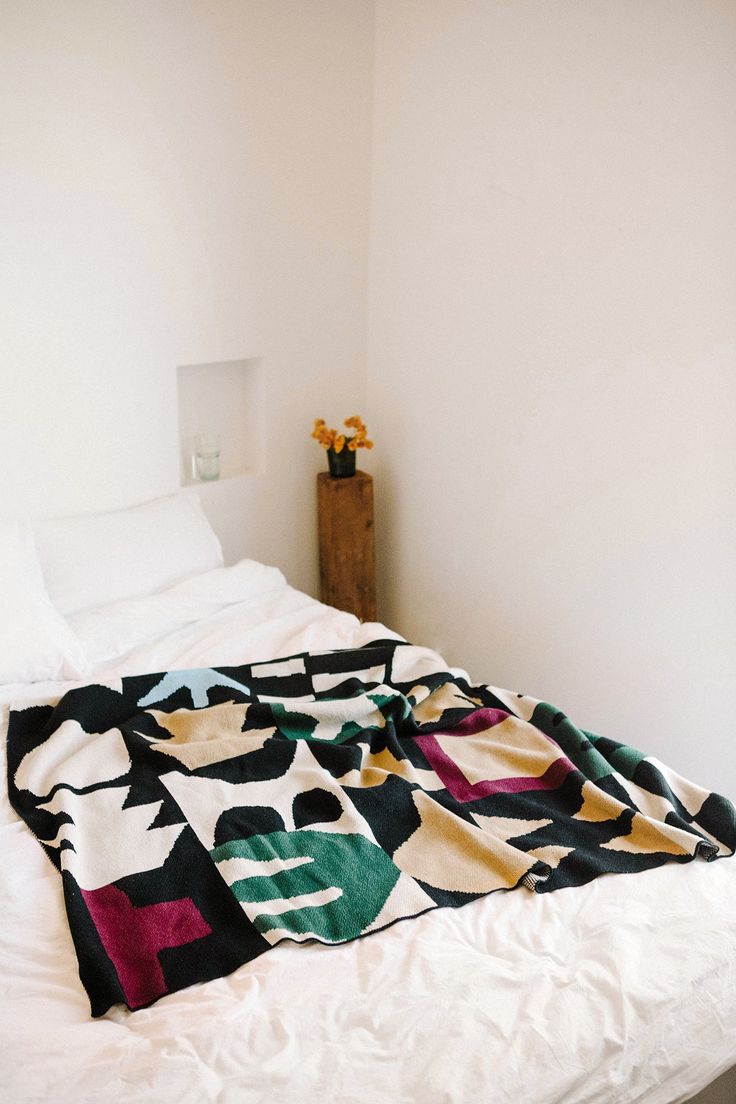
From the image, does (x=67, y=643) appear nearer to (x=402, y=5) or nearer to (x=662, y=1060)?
(x=662, y=1060)

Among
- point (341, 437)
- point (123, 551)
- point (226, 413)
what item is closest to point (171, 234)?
point (226, 413)

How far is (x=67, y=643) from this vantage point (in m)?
2.37

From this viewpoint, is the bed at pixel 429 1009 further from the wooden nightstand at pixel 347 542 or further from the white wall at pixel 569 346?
the wooden nightstand at pixel 347 542

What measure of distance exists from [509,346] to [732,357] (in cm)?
76

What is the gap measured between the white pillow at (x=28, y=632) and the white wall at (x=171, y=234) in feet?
1.26

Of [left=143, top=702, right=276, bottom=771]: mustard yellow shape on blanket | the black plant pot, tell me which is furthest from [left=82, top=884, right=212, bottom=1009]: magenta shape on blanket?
the black plant pot

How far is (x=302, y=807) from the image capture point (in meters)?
1.88

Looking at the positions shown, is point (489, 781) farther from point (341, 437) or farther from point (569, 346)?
point (341, 437)

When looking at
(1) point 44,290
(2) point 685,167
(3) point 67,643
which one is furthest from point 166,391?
(2) point 685,167

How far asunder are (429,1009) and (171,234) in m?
2.26

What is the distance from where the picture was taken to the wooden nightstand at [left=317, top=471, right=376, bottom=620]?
10.8 feet

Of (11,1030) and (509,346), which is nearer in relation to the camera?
→ (11,1030)

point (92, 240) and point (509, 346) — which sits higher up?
point (92, 240)

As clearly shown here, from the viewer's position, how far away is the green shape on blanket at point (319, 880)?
5.20 feet
